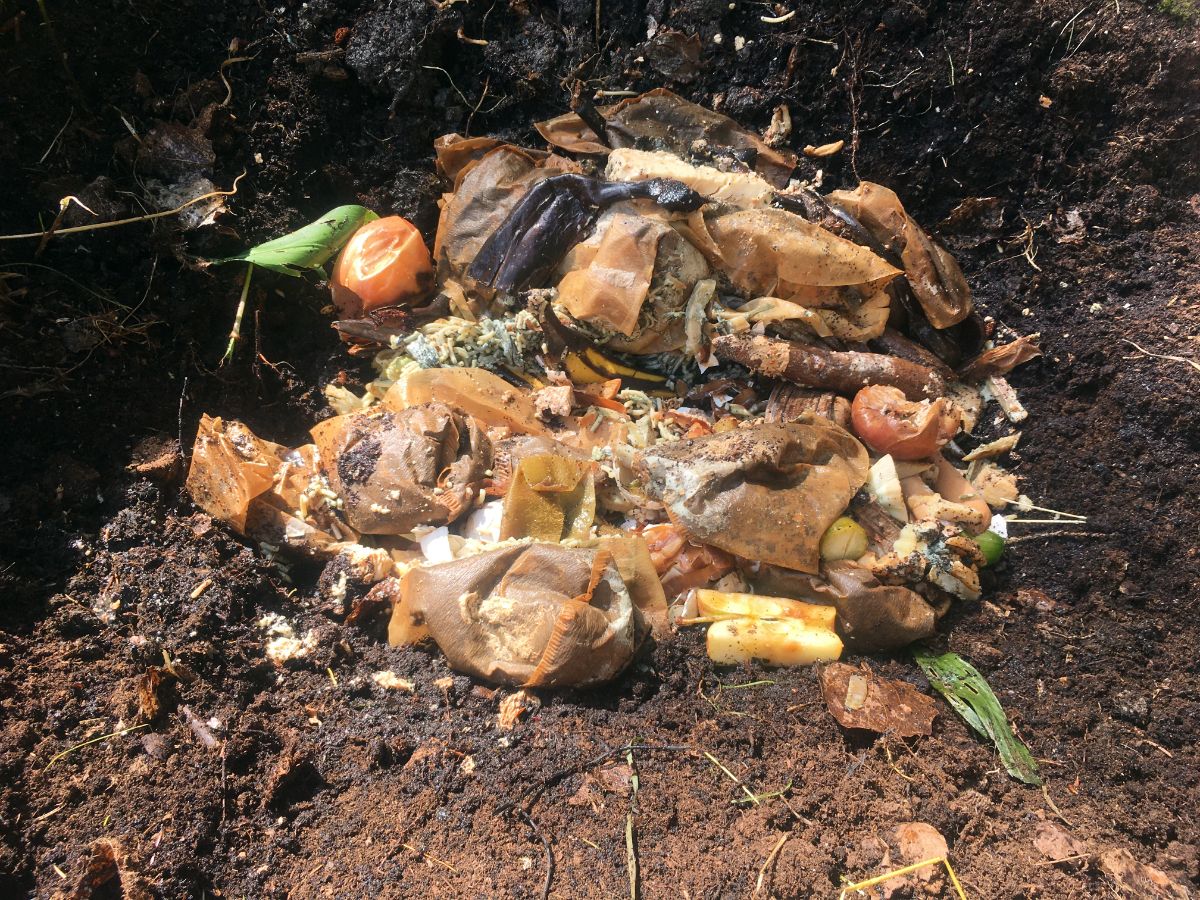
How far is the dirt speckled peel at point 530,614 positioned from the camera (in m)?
2.35

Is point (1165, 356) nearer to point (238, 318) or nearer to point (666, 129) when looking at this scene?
point (666, 129)

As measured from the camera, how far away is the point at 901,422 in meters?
3.05

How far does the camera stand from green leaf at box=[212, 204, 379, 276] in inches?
122

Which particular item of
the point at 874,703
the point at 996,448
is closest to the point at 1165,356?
the point at 996,448

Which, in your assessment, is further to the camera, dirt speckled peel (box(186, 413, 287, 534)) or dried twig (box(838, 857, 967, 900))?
dirt speckled peel (box(186, 413, 287, 534))

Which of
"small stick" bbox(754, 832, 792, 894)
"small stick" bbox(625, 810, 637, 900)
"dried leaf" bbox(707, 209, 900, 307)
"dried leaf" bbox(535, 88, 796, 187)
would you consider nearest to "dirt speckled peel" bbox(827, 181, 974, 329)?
"dried leaf" bbox(707, 209, 900, 307)

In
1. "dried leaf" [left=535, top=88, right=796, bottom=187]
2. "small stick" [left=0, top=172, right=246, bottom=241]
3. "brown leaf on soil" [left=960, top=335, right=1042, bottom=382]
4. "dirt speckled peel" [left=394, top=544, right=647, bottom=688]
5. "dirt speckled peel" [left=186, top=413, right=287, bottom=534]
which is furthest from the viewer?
"dried leaf" [left=535, top=88, right=796, bottom=187]

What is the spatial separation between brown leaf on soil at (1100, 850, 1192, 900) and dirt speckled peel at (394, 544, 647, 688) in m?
1.59

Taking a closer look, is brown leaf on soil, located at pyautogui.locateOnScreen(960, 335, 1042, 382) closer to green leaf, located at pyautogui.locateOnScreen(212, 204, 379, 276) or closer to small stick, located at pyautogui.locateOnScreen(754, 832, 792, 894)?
small stick, located at pyautogui.locateOnScreen(754, 832, 792, 894)

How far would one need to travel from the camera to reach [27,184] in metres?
2.68

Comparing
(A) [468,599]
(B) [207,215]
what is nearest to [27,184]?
(B) [207,215]

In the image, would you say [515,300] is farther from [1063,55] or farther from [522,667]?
[1063,55]

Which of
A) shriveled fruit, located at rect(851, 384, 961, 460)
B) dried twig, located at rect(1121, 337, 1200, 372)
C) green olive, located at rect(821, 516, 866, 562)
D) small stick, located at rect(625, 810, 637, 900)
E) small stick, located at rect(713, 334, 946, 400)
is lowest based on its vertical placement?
small stick, located at rect(625, 810, 637, 900)

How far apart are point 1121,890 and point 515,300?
10.3 ft
